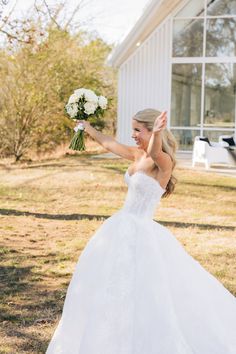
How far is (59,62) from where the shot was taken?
63.0 feet

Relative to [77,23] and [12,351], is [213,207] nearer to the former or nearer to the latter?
[12,351]

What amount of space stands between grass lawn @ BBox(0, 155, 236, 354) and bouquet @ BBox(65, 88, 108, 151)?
1.43 metres

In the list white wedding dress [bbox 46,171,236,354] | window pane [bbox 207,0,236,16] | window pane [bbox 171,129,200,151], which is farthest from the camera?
window pane [bbox 171,129,200,151]

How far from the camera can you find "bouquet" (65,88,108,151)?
4.56 meters

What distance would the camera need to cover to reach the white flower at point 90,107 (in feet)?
14.9

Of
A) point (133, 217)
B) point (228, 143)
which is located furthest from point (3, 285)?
point (228, 143)

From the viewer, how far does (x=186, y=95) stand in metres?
18.9

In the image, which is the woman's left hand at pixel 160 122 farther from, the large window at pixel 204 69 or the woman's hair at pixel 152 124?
the large window at pixel 204 69

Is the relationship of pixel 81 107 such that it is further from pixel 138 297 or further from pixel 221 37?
pixel 221 37

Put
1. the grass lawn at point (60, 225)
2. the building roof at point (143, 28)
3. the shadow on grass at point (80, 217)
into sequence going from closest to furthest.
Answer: the grass lawn at point (60, 225) → the shadow on grass at point (80, 217) → the building roof at point (143, 28)

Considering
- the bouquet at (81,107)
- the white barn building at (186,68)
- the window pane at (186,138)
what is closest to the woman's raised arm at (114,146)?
the bouquet at (81,107)

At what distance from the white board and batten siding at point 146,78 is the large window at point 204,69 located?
0.27 metres

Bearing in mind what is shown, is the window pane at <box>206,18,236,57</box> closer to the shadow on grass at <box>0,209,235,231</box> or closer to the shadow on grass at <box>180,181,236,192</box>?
the shadow on grass at <box>180,181,236,192</box>

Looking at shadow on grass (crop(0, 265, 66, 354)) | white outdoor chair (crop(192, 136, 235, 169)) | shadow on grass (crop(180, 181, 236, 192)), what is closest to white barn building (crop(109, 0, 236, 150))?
white outdoor chair (crop(192, 136, 235, 169))
